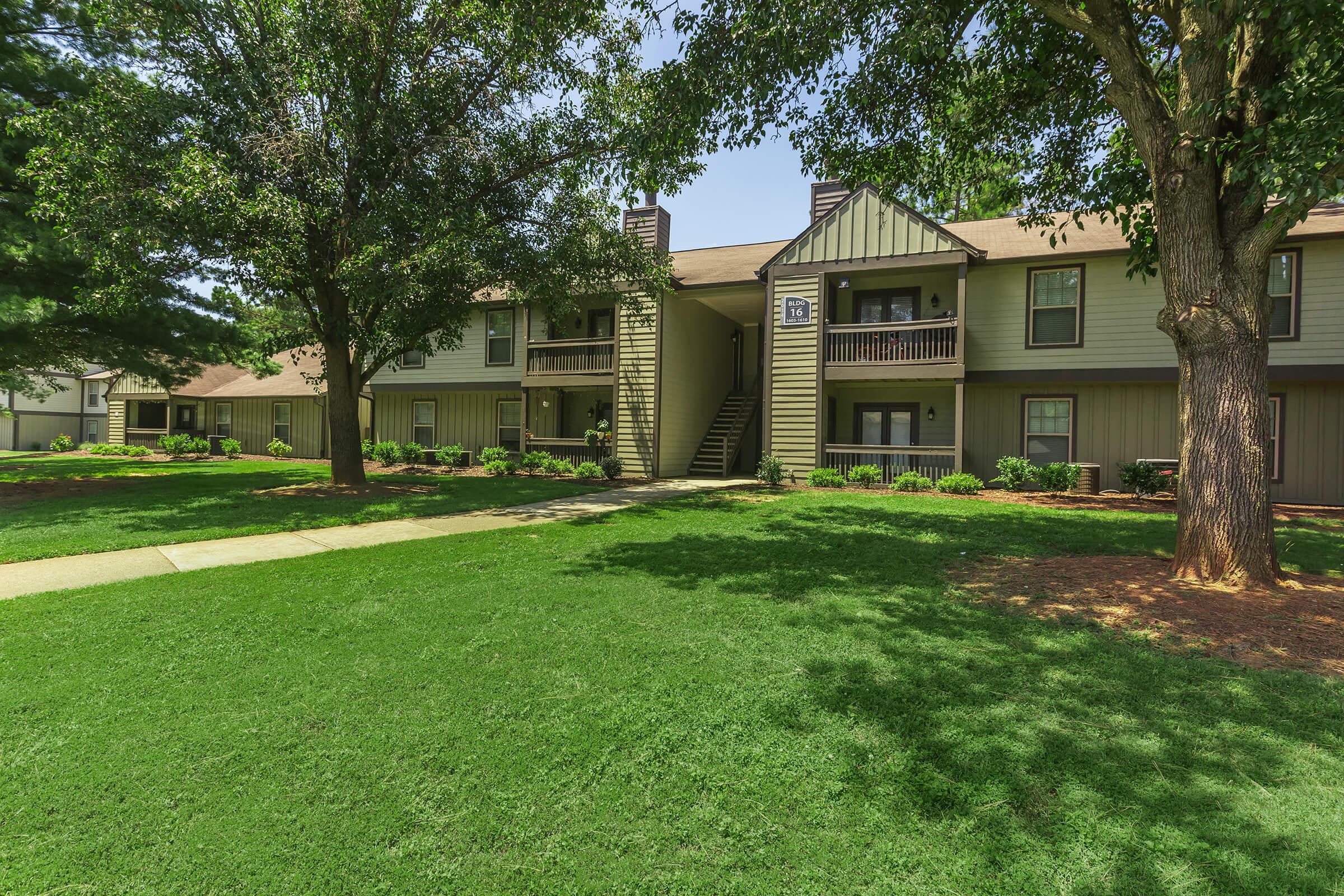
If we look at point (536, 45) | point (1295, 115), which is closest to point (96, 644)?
point (1295, 115)

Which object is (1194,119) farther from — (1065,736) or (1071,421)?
(1071,421)

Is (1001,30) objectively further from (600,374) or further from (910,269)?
(600,374)

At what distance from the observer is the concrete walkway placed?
17.9 ft

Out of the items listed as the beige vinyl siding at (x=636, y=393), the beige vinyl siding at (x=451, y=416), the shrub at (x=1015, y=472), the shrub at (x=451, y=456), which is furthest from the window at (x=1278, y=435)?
the shrub at (x=451, y=456)

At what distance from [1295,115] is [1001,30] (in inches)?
166

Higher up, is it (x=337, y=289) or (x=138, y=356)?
(x=337, y=289)

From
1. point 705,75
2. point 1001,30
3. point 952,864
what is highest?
point 1001,30

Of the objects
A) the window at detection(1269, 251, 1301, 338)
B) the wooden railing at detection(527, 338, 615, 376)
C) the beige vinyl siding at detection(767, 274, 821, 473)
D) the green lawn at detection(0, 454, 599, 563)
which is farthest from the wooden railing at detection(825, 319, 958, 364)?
the green lawn at detection(0, 454, 599, 563)

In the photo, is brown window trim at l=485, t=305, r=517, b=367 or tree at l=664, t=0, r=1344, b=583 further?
brown window trim at l=485, t=305, r=517, b=367

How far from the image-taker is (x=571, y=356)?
1725 centimetres

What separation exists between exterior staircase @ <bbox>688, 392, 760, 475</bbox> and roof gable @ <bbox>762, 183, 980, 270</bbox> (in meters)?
4.84

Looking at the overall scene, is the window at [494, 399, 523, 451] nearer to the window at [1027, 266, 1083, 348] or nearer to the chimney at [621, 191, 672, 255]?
the chimney at [621, 191, 672, 255]

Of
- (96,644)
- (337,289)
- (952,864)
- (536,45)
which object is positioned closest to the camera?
(952,864)

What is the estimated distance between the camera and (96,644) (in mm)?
3814
